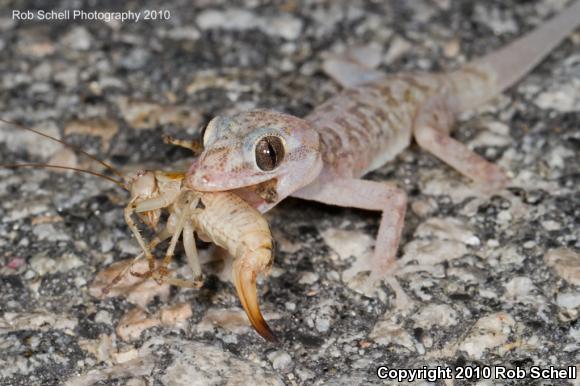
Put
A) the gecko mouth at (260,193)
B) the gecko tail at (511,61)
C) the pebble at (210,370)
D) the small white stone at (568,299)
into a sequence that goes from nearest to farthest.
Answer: the pebble at (210,370) → the small white stone at (568,299) → the gecko mouth at (260,193) → the gecko tail at (511,61)

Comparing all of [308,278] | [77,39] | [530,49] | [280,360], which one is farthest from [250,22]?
[280,360]

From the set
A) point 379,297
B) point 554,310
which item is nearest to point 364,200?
point 379,297

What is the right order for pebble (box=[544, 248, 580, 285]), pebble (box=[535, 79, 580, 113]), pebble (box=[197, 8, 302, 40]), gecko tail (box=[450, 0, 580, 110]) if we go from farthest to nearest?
pebble (box=[197, 8, 302, 40]) < gecko tail (box=[450, 0, 580, 110]) < pebble (box=[535, 79, 580, 113]) < pebble (box=[544, 248, 580, 285])

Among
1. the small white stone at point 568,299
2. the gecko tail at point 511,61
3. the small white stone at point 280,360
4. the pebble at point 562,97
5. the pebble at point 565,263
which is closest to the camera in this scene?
the small white stone at point 280,360

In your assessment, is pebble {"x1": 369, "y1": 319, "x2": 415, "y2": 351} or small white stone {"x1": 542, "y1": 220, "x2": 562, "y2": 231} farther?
small white stone {"x1": 542, "y1": 220, "x2": 562, "y2": 231}

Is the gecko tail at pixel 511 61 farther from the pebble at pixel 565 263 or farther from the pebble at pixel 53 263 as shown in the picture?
the pebble at pixel 53 263

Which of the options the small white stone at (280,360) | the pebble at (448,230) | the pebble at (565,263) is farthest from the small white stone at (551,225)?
the small white stone at (280,360)

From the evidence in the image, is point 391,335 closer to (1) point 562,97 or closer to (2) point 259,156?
(2) point 259,156

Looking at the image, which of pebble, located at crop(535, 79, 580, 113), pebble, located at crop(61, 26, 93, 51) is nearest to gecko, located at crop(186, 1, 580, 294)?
pebble, located at crop(535, 79, 580, 113)

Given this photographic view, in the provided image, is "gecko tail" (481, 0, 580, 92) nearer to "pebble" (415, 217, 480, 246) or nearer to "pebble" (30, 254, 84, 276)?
"pebble" (415, 217, 480, 246)

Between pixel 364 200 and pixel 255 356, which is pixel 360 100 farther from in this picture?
pixel 255 356

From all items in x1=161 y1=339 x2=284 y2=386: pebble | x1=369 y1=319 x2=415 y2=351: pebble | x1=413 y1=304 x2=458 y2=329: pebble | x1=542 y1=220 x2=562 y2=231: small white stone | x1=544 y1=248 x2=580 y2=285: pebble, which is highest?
x1=542 y1=220 x2=562 y2=231: small white stone
